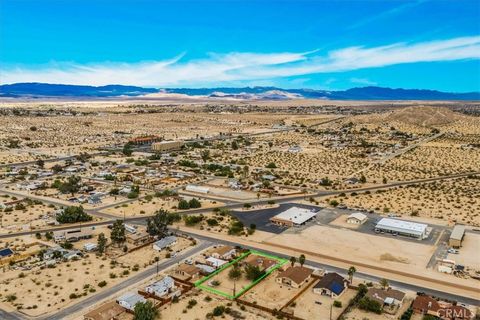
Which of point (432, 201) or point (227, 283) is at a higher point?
point (432, 201)

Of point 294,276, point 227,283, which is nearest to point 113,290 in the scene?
point 227,283

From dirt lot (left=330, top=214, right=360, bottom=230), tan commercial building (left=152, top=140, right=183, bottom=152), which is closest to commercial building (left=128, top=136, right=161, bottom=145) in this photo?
tan commercial building (left=152, top=140, right=183, bottom=152)

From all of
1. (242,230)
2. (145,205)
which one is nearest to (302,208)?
(242,230)

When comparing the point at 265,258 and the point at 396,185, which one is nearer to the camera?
the point at 265,258

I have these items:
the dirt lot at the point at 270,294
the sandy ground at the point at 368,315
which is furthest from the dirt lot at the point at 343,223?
the sandy ground at the point at 368,315

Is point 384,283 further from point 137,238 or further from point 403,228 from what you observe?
point 137,238

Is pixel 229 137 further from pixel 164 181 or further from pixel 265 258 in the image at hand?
pixel 265 258
